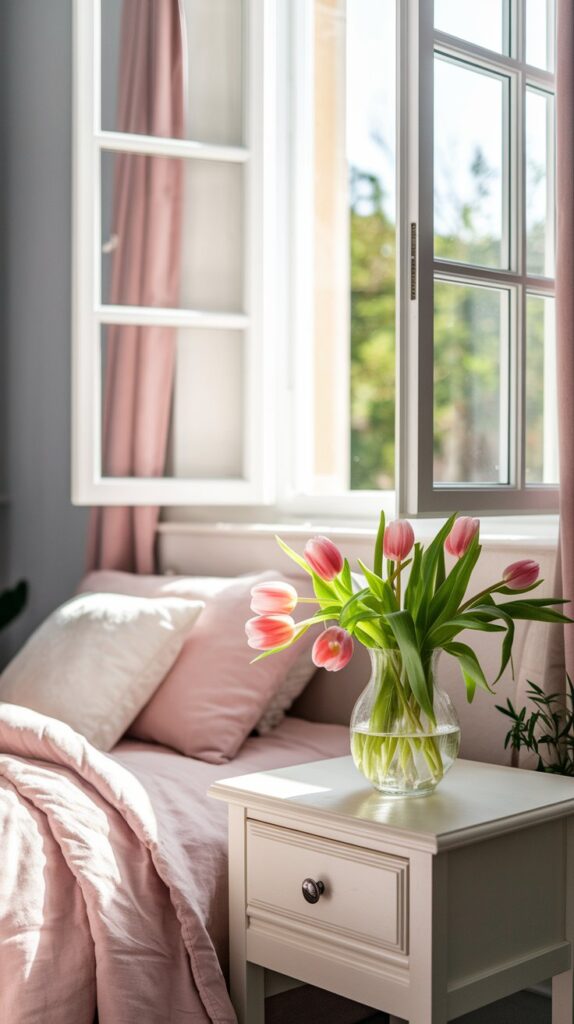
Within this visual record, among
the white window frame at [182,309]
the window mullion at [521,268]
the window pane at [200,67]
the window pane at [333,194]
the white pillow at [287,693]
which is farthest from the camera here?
the window pane at [333,194]

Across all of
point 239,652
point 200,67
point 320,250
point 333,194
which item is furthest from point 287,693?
point 333,194

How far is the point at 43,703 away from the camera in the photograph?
2.32m

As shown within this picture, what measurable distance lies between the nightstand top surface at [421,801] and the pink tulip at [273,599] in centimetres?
27

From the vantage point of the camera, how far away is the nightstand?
149 centimetres

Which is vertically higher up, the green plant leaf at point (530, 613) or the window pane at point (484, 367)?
the window pane at point (484, 367)

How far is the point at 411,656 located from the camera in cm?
155

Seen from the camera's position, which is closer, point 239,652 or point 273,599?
point 273,599

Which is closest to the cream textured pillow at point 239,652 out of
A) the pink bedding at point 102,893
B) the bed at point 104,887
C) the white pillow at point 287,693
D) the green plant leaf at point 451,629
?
the white pillow at point 287,693

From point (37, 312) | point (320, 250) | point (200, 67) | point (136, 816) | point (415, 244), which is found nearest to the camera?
Result: point (136, 816)

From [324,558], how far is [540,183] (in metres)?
0.98

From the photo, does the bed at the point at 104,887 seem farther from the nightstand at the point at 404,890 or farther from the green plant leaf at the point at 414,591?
the green plant leaf at the point at 414,591

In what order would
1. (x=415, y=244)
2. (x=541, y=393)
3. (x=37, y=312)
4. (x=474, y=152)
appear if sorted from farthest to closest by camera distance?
(x=37, y=312), (x=541, y=393), (x=474, y=152), (x=415, y=244)

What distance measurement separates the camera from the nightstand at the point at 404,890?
1.49 m

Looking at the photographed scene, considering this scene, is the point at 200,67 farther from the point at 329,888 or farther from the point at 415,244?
the point at 329,888
